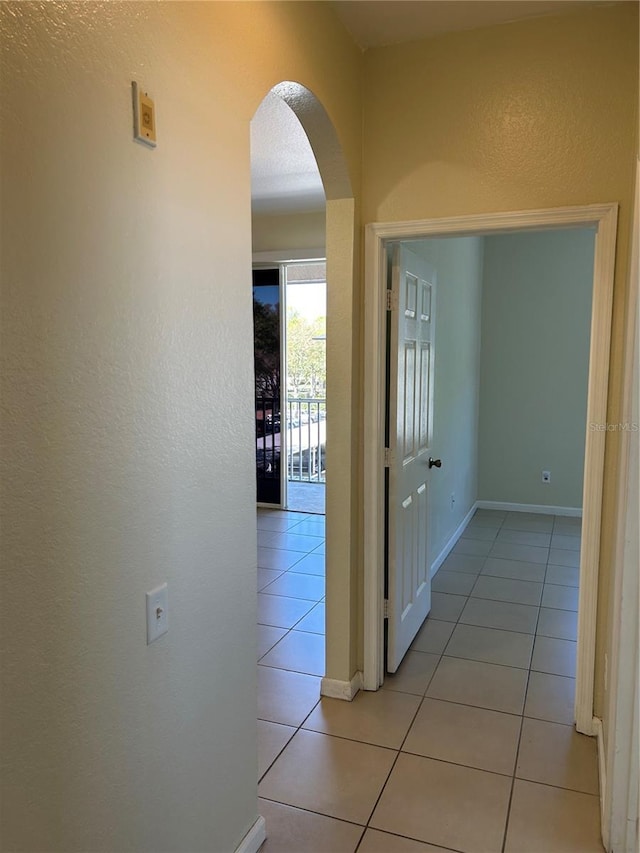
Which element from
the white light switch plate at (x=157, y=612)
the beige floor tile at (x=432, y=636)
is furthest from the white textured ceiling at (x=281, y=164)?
the beige floor tile at (x=432, y=636)

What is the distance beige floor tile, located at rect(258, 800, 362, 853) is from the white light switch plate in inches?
38.2

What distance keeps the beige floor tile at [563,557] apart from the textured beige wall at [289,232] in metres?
3.25

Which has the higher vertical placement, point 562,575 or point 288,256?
point 288,256

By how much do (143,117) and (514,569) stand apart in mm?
3881

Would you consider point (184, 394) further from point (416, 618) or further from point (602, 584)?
point (416, 618)

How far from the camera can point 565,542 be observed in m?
4.96

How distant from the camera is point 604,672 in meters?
2.42

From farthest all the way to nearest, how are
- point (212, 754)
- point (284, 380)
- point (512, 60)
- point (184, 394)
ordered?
point (284, 380), point (512, 60), point (212, 754), point (184, 394)

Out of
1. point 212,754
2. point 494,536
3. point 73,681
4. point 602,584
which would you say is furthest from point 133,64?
point 494,536

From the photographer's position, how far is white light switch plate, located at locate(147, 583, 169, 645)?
138 cm

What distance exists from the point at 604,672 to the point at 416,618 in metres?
1.03

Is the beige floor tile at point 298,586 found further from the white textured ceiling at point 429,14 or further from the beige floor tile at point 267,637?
the white textured ceiling at point 429,14

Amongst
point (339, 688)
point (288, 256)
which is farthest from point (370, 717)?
point (288, 256)

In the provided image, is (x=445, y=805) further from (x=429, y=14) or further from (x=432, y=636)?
(x=429, y=14)
